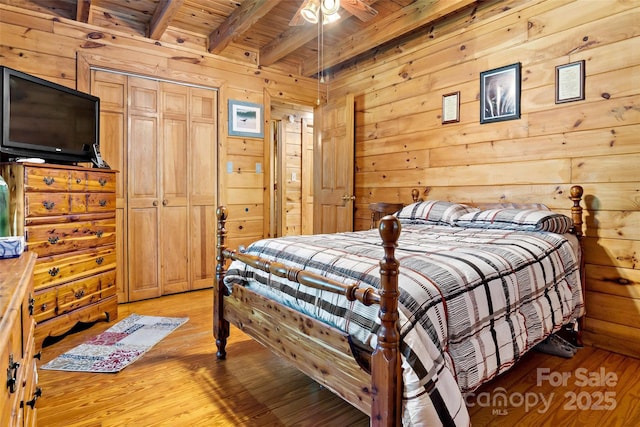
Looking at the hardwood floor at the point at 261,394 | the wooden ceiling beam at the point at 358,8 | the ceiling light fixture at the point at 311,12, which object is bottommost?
the hardwood floor at the point at 261,394

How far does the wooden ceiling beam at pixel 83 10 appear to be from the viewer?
9.52 feet

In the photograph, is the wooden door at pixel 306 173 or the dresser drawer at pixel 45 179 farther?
the wooden door at pixel 306 173

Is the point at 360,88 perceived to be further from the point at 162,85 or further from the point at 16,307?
the point at 16,307

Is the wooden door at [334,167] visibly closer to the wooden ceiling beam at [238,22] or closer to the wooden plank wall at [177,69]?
the wooden plank wall at [177,69]

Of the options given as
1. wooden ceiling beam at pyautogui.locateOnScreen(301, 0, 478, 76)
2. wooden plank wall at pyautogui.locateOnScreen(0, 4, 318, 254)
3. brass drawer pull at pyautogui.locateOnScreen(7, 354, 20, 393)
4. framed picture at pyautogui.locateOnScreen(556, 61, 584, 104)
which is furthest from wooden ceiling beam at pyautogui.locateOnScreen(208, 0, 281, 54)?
brass drawer pull at pyautogui.locateOnScreen(7, 354, 20, 393)

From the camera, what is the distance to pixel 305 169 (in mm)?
5977

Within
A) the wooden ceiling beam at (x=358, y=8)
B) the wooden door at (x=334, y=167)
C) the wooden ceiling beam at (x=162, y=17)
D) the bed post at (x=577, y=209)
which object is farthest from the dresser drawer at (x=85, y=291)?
the bed post at (x=577, y=209)

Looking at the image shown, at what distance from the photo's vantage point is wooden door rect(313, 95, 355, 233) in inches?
163

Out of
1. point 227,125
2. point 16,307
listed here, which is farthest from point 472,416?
point 227,125

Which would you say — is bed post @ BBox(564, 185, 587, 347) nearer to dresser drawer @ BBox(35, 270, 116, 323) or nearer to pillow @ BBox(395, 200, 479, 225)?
pillow @ BBox(395, 200, 479, 225)

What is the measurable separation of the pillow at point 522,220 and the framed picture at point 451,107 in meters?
1.03

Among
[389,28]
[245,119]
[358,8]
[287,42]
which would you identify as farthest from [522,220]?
[245,119]

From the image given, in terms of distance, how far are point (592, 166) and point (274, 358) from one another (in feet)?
7.88

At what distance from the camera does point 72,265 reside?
8.52 ft
